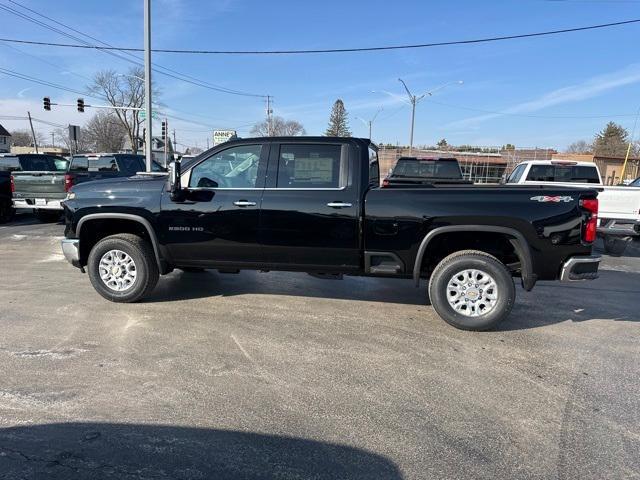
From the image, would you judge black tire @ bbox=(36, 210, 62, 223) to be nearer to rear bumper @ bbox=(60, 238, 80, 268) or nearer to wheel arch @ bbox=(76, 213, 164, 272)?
rear bumper @ bbox=(60, 238, 80, 268)

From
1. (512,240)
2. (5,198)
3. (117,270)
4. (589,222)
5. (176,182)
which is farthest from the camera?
(5,198)

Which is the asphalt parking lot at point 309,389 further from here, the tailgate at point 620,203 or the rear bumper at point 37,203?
the rear bumper at point 37,203

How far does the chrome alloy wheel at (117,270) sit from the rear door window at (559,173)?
8.53 metres

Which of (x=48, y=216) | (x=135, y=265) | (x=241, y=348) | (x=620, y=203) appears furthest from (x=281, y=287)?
(x=48, y=216)

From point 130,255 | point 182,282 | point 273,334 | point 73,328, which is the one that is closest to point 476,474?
point 273,334

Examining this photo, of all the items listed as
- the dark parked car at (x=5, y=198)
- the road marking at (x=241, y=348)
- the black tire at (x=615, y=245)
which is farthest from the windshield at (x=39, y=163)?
the black tire at (x=615, y=245)

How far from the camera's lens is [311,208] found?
529cm

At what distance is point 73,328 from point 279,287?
2.66 metres

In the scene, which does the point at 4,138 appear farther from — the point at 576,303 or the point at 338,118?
the point at 576,303

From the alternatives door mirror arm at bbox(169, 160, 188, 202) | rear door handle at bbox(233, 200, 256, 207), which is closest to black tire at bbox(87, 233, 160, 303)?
door mirror arm at bbox(169, 160, 188, 202)

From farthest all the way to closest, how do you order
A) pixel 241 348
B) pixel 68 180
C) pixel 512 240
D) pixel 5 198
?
1. pixel 5 198
2. pixel 68 180
3. pixel 512 240
4. pixel 241 348

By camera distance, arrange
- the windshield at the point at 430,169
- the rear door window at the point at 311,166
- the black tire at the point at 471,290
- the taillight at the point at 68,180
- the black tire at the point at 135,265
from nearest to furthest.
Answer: the black tire at the point at 471,290 < the rear door window at the point at 311,166 < the black tire at the point at 135,265 < the windshield at the point at 430,169 < the taillight at the point at 68,180

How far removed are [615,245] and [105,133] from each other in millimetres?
90693

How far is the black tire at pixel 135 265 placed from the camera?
572 centimetres
